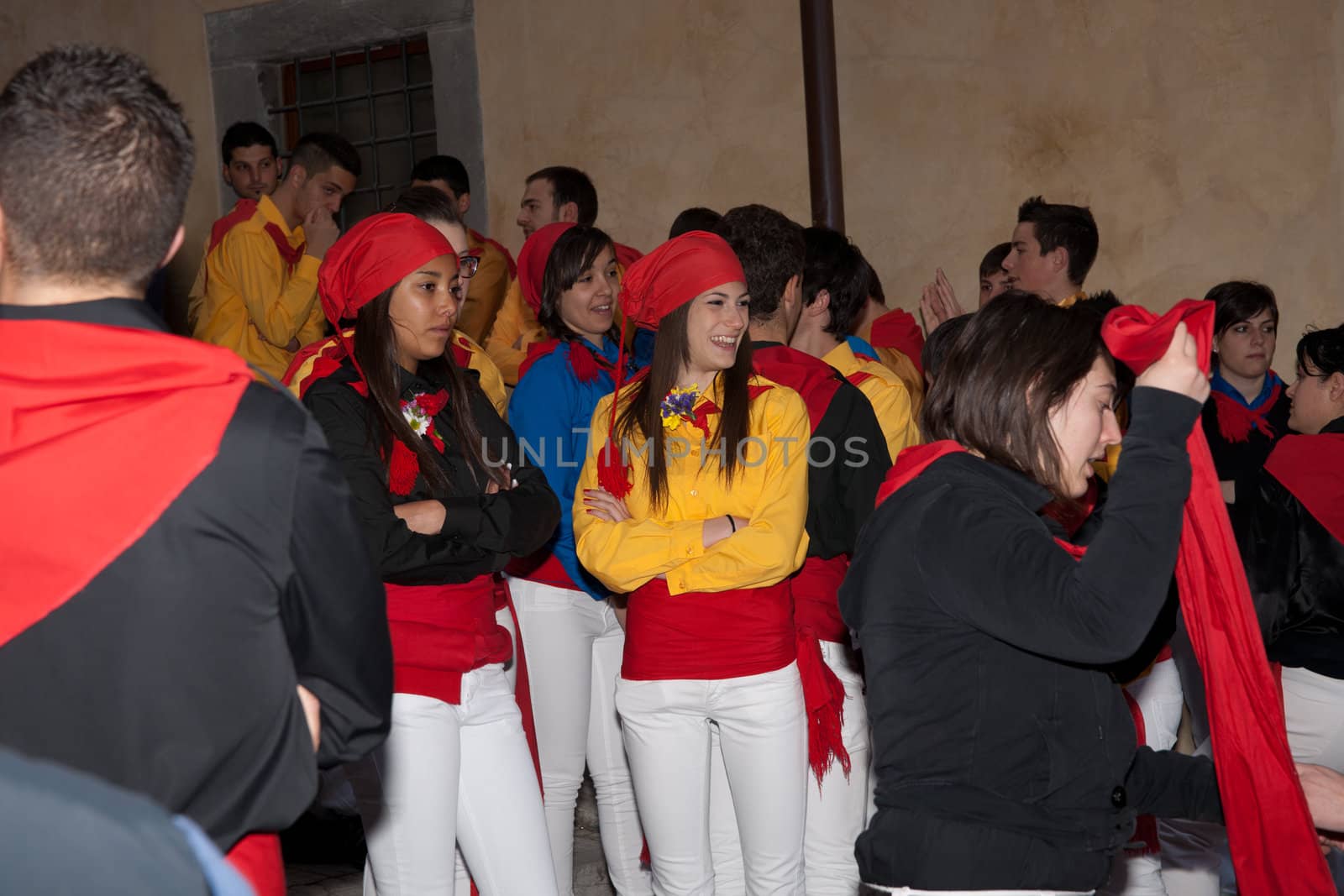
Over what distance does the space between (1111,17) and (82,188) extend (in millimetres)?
6566

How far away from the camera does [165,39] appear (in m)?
8.60

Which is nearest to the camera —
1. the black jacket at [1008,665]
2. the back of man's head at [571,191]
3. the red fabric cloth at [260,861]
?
the red fabric cloth at [260,861]

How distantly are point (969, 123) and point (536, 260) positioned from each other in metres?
3.63

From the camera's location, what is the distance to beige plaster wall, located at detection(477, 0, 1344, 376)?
6.82 meters

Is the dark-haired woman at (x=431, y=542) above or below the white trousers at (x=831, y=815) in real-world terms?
above

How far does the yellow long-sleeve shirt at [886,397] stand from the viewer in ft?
12.8

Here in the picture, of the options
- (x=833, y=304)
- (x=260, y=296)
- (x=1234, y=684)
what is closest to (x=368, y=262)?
(x=833, y=304)

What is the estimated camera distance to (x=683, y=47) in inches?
299

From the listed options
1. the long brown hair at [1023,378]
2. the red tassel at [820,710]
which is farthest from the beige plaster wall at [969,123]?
the long brown hair at [1023,378]

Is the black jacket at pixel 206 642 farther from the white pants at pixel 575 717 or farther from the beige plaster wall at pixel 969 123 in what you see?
the beige plaster wall at pixel 969 123

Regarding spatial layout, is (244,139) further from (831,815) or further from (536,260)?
(831,815)

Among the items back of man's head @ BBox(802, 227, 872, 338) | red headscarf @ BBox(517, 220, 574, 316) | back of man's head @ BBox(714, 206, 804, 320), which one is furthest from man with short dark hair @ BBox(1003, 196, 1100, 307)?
red headscarf @ BBox(517, 220, 574, 316)

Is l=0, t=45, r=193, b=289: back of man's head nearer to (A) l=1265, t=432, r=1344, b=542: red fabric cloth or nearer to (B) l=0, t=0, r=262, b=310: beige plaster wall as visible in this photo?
(A) l=1265, t=432, r=1344, b=542: red fabric cloth

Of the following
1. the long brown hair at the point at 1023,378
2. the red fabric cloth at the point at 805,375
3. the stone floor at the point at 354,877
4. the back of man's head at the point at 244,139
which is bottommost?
the stone floor at the point at 354,877
